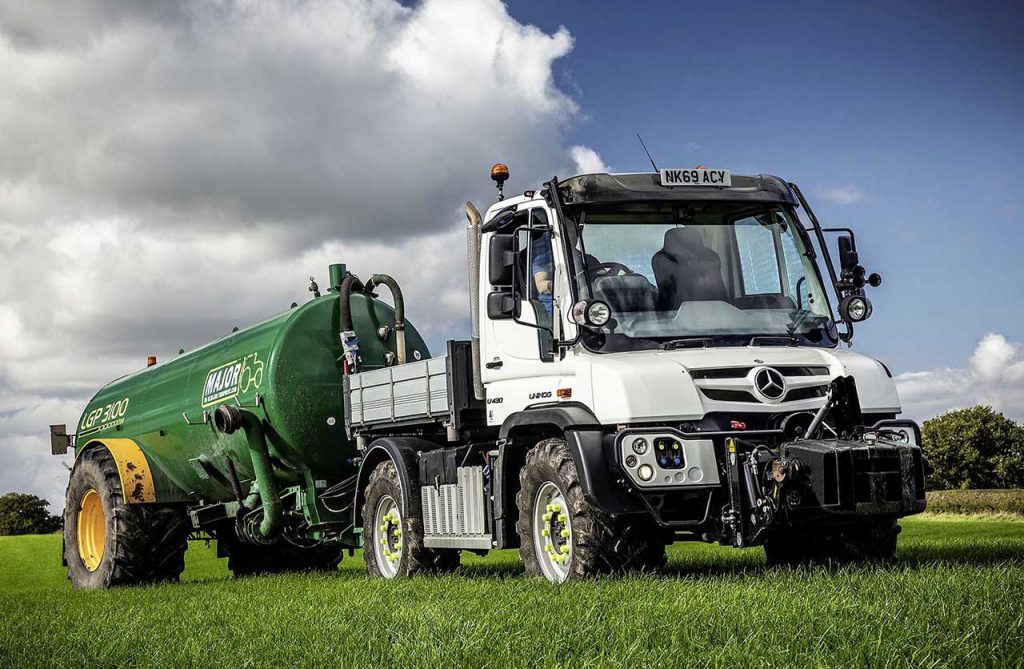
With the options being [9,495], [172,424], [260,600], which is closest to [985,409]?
[9,495]

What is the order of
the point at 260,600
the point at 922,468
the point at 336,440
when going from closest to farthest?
the point at 922,468 < the point at 260,600 < the point at 336,440

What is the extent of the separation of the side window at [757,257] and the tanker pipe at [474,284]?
269cm

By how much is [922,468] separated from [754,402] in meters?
1.50

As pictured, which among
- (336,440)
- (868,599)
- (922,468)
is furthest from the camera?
(336,440)

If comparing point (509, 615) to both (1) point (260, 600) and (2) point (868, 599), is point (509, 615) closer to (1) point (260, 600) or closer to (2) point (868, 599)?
(2) point (868, 599)

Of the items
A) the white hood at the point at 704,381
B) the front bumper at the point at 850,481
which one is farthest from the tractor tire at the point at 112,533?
the front bumper at the point at 850,481

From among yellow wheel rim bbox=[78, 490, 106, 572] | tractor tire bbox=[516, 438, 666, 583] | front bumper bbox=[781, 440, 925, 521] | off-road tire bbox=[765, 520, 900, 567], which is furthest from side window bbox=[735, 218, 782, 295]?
yellow wheel rim bbox=[78, 490, 106, 572]

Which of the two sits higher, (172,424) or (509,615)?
(172,424)

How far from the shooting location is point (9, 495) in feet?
240

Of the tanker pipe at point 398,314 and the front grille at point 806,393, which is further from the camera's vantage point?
the tanker pipe at point 398,314

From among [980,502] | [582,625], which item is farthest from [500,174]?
[980,502]

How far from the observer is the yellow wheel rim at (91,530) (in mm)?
18922

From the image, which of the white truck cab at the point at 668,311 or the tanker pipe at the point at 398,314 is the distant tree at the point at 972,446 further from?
the white truck cab at the point at 668,311

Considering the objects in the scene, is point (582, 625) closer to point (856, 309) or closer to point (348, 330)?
point (856, 309)
